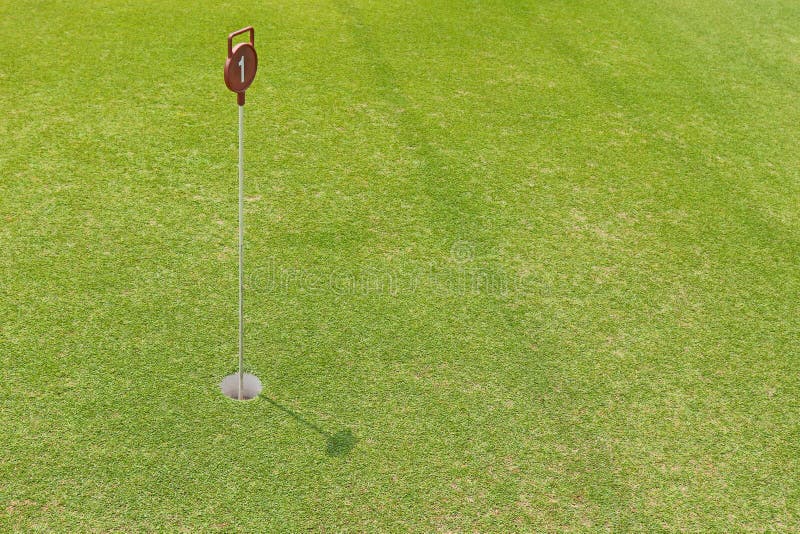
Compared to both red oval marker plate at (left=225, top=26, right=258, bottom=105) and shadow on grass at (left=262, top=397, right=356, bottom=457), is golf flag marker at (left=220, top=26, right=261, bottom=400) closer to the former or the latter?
red oval marker plate at (left=225, top=26, right=258, bottom=105)

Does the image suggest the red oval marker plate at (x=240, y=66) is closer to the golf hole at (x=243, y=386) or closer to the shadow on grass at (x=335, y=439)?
the golf hole at (x=243, y=386)

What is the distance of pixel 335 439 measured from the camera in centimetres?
435

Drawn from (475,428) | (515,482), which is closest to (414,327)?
(475,428)

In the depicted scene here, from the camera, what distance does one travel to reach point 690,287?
569 cm

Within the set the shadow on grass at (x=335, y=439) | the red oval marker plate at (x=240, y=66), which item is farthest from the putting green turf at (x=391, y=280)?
the red oval marker plate at (x=240, y=66)

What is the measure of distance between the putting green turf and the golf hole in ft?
0.16

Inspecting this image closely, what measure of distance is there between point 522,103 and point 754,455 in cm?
419

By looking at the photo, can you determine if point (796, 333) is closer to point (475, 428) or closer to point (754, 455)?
point (754, 455)

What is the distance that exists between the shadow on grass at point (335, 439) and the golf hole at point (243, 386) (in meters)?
0.24

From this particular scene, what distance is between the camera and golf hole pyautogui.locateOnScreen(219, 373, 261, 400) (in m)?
4.55

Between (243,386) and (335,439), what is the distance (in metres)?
0.64

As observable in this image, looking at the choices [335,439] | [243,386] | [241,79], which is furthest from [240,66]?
[335,439]

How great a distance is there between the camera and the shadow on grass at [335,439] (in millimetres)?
4285

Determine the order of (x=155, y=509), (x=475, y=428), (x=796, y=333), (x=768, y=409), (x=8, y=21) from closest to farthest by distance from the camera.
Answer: (x=155, y=509)
(x=475, y=428)
(x=768, y=409)
(x=796, y=333)
(x=8, y=21)
